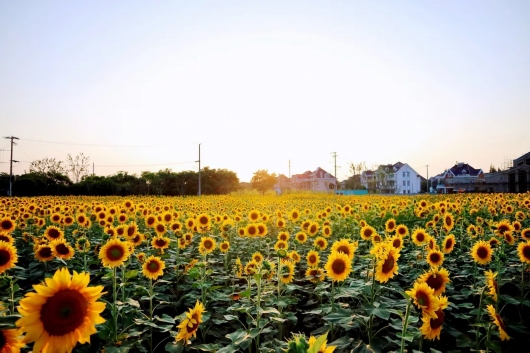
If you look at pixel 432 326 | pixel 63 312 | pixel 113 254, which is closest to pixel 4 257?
pixel 113 254

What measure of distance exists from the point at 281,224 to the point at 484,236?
3202 mm

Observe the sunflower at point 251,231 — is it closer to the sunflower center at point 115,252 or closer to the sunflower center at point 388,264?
the sunflower center at point 115,252

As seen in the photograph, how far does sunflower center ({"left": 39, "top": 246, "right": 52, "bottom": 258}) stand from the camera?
3447mm

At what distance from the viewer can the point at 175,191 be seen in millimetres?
41781

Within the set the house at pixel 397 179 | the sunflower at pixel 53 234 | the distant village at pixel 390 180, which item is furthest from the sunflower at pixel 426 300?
the house at pixel 397 179

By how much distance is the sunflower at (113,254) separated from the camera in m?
2.94

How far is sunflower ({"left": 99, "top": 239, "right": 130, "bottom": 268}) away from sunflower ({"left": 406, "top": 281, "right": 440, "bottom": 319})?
7.87 ft

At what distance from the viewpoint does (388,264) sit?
2.44m

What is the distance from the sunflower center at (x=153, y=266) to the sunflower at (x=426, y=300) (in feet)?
7.87

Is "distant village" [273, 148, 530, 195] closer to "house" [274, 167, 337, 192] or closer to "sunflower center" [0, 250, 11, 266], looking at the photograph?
"house" [274, 167, 337, 192]

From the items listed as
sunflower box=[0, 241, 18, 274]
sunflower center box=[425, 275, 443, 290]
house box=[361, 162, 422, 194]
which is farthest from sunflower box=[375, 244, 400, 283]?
house box=[361, 162, 422, 194]

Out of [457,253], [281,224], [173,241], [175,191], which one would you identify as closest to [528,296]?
[457,253]

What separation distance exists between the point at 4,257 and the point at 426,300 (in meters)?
2.87

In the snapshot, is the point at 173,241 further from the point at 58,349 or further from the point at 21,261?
the point at 58,349
